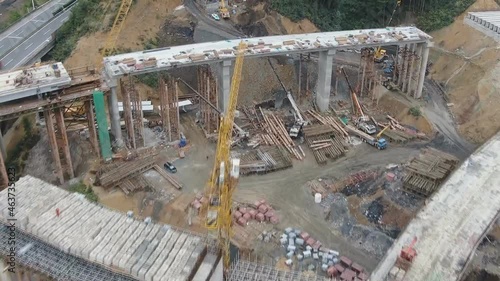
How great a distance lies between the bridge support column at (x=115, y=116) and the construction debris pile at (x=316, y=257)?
71.6 ft

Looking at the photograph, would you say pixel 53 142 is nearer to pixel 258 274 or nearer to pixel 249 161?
pixel 249 161

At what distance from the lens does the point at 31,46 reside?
3278 inches

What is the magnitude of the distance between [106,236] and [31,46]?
52.7m

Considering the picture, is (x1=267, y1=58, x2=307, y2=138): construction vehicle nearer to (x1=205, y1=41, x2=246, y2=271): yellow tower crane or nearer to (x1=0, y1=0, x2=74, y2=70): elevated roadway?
(x1=205, y1=41, x2=246, y2=271): yellow tower crane

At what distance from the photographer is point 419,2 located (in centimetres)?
8269

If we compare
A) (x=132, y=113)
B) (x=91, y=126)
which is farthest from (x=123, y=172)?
(x=132, y=113)

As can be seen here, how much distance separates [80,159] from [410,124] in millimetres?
38998

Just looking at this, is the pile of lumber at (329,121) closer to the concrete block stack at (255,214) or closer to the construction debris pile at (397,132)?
the construction debris pile at (397,132)

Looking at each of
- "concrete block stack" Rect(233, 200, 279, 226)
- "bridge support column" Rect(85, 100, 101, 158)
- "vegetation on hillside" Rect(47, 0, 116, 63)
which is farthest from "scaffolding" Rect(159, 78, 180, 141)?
"vegetation on hillside" Rect(47, 0, 116, 63)

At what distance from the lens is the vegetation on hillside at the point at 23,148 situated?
6166cm

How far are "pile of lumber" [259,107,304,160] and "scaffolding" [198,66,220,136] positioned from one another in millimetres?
6030

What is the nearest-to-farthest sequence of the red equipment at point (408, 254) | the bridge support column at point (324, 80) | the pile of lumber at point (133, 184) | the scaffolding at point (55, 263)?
the scaffolding at point (55, 263), the red equipment at point (408, 254), the pile of lumber at point (133, 184), the bridge support column at point (324, 80)

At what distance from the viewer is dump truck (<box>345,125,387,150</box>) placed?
61.3 metres

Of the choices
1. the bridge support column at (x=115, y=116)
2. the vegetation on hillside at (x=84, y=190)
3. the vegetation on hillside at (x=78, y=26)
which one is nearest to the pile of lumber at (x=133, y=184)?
the vegetation on hillside at (x=84, y=190)
